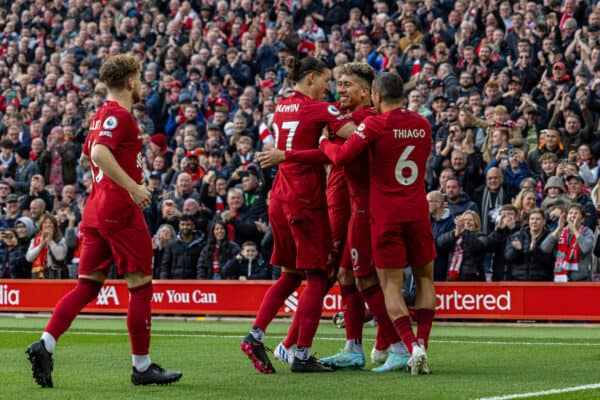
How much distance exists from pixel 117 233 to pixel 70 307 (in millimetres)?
668

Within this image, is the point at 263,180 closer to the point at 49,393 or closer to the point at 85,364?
the point at 85,364

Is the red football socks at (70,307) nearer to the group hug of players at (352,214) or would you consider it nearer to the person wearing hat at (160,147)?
the group hug of players at (352,214)

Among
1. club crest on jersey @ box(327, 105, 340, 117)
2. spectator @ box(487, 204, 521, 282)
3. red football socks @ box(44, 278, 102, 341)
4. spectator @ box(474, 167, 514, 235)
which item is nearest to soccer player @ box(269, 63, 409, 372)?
club crest on jersey @ box(327, 105, 340, 117)

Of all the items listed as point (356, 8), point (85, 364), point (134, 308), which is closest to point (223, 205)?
point (356, 8)

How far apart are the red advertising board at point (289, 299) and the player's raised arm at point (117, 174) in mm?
8182

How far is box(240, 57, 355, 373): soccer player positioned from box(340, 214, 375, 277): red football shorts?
0.22 m

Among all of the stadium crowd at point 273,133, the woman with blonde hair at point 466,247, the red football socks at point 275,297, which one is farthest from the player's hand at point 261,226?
the red football socks at point 275,297

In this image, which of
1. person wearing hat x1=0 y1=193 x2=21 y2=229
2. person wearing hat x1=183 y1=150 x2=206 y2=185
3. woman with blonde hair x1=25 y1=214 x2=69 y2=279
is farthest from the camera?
person wearing hat x1=0 y1=193 x2=21 y2=229

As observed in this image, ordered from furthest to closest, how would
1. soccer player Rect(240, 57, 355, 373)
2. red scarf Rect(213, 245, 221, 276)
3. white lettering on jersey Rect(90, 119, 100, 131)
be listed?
1. red scarf Rect(213, 245, 221, 276)
2. soccer player Rect(240, 57, 355, 373)
3. white lettering on jersey Rect(90, 119, 100, 131)

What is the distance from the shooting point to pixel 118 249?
8.86 m

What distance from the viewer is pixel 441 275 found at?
A: 16656 millimetres

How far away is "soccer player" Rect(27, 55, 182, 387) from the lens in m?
8.73

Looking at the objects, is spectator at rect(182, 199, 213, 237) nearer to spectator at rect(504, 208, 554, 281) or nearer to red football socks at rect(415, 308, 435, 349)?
spectator at rect(504, 208, 554, 281)

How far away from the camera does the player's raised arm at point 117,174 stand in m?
8.66
